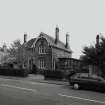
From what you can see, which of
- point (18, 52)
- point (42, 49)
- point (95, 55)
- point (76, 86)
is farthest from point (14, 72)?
point (76, 86)

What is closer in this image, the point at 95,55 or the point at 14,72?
the point at 95,55

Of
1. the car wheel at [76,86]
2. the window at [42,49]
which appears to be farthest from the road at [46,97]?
the window at [42,49]

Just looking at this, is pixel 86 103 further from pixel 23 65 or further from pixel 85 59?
pixel 23 65

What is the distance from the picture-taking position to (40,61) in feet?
131

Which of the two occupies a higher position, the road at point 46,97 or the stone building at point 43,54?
the stone building at point 43,54

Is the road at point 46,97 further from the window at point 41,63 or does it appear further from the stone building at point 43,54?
the window at point 41,63

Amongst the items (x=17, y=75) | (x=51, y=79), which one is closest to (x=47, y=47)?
(x=17, y=75)

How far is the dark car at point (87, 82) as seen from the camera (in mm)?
16469

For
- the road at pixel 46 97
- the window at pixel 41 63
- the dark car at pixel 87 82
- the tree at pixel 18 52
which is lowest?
the road at pixel 46 97

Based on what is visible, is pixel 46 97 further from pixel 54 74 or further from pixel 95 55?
pixel 54 74

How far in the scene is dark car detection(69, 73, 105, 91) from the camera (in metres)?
16.5

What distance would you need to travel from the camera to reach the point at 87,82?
55.7 feet

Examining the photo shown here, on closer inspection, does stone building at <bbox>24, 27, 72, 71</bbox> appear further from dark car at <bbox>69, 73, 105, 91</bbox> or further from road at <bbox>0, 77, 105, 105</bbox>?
road at <bbox>0, 77, 105, 105</bbox>

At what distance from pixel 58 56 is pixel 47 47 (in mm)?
3373
